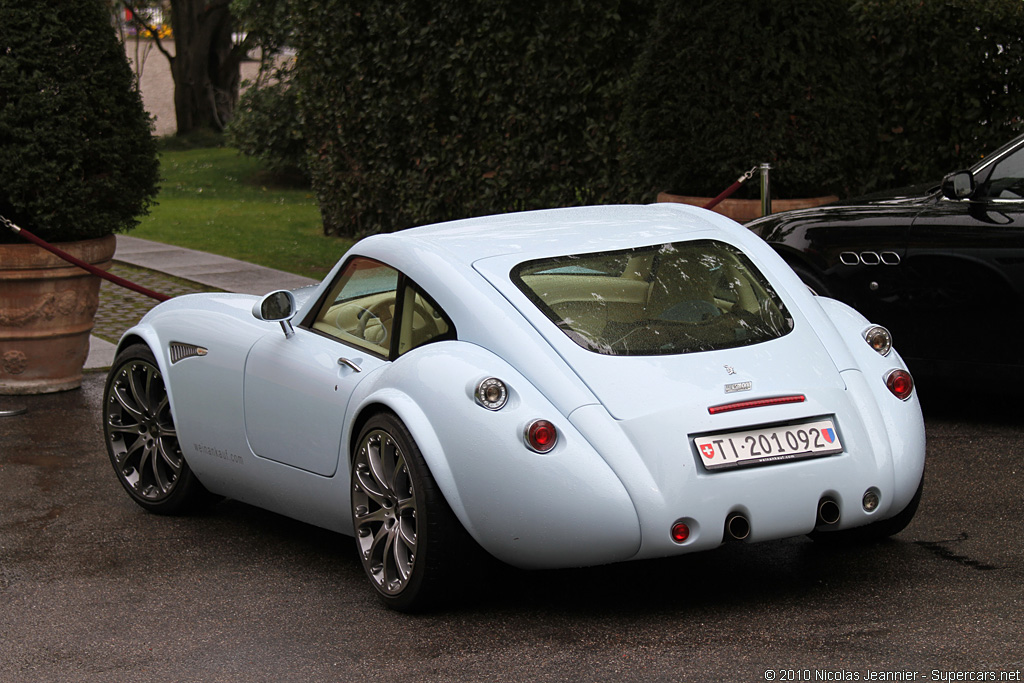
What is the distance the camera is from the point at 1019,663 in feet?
13.0

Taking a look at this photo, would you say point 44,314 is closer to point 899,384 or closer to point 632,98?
point 632,98

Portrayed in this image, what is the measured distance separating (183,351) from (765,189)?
4.50 meters

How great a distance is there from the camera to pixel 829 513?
4453 mm

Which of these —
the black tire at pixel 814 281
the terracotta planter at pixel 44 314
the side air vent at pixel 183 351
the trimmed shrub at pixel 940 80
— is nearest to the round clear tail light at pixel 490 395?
the side air vent at pixel 183 351

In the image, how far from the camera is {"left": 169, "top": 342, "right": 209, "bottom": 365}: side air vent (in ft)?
19.5

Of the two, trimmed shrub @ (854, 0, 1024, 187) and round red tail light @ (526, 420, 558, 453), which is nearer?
round red tail light @ (526, 420, 558, 453)

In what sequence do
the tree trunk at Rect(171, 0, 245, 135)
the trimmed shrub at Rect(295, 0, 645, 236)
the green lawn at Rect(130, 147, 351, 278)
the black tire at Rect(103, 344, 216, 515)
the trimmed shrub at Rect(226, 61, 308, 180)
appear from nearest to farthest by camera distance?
1. the black tire at Rect(103, 344, 216, 515)
2. the trimmed shrub at Rect(295, 0, 645, 236)
3. the green lawn at Rect(130, 147, 351, 278)
4. the trimmed shrub at Rect(226, 61, 308, 180)
5. the tree trunk at Rect(171, 0, 245, 135)

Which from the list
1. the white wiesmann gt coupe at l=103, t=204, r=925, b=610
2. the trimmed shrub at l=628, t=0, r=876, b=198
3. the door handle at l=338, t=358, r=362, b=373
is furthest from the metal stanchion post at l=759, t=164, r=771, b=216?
Answer: the door handle at l=338, t=358, r=362, b=373

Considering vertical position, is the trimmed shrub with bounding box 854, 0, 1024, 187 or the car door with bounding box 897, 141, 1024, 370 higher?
the trimmed shrub with bounding box 854, 0, 1024, 187

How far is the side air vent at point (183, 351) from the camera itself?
19.5 ft

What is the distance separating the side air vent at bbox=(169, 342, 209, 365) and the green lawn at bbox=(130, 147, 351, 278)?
5.13m

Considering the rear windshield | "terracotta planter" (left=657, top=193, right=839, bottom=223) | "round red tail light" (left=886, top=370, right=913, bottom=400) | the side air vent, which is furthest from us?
"terracotta planter" (left=657, top=193, right=839, bottom=223)

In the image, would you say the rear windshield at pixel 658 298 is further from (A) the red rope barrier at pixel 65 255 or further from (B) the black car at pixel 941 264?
(A) the red rope barrier at pixel 65 255

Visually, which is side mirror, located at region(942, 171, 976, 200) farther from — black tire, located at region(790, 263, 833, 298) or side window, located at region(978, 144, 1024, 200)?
black tire, located at region(790, 263, 833, 298)
